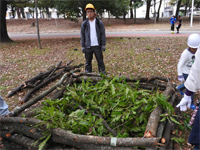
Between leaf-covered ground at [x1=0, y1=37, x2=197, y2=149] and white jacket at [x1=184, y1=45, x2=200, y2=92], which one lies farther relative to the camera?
leaf-covered ground at [x1=0, y1=37, x2=197, y2=149]

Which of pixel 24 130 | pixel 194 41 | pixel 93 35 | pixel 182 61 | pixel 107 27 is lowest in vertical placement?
pixel 24 130

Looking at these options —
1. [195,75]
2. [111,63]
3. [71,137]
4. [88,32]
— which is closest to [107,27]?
[111,63]

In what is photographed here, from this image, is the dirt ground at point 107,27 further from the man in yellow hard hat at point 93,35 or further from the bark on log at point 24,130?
the bark on log at point 24,130

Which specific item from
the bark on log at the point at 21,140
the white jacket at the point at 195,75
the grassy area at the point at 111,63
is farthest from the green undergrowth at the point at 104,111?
the grassy area at the point at 111,63

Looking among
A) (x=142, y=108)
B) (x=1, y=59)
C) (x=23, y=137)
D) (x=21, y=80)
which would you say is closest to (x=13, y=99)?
(x=21, y=80)

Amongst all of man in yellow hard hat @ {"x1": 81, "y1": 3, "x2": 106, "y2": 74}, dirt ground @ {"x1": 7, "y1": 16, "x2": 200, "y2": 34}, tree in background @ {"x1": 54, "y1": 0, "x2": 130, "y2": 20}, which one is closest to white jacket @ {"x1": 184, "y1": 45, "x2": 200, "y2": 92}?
man in yellow hard hat @ {"x1": 81, "y1": 3, "x2": 106, "y2": 74}

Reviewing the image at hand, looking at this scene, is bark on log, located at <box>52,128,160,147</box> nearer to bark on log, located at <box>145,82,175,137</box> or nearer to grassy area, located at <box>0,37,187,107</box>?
bark on log, located at <box>145,82,175,137</box>

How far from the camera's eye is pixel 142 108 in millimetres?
2906

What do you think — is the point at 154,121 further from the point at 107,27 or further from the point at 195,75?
the point at 107,27

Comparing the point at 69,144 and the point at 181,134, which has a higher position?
the point at 69,144

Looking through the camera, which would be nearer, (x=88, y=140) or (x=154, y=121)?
(x=88, y=140)

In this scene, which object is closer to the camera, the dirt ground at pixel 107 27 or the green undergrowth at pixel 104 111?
the green undergrowth at pixel 104 111

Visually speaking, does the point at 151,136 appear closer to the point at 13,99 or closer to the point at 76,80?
the point at 76,80

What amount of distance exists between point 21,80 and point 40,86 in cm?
139
